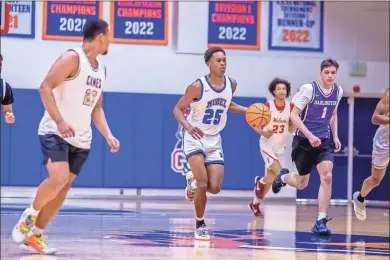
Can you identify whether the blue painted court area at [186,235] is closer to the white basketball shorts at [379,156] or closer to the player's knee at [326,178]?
the player's knee at [326,178]

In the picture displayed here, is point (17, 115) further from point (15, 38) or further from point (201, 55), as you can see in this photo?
point (201, 55)

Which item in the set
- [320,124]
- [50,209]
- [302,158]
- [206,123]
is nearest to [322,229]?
[302,158]

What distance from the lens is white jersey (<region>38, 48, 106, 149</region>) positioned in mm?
6645

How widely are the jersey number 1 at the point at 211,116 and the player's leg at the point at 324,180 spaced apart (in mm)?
1398

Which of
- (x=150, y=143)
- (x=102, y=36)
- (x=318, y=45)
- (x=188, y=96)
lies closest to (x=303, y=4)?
(x=318, y=45)

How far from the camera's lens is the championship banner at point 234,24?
56.2 ft

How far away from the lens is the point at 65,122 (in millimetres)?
6473

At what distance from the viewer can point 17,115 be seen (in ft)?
53.0

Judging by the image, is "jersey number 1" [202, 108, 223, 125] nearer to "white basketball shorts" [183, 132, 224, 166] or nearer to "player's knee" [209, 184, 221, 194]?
"white basketball shorts" [183, 132, 224, 166]

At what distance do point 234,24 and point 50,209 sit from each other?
35.8 ft

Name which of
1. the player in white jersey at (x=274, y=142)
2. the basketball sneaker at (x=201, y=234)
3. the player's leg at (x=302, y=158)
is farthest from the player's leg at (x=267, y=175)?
the basketball sneaker at (x=201, y=234)

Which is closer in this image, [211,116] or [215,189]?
[215,189]

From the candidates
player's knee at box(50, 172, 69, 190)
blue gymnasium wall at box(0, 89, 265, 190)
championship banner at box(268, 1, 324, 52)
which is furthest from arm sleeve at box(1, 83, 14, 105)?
championship banner at box(268, 1, 324, 52)

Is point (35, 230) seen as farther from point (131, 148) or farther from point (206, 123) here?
point (131, 148)
